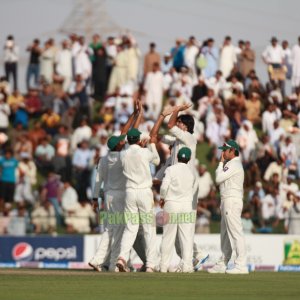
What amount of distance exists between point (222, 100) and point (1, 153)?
25.4 feet

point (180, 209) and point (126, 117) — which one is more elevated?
point (126, 117)

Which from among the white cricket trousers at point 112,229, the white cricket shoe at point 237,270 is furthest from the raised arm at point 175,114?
Result: the white cricket shoe at point 237,270

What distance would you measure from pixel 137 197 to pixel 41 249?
1203cm

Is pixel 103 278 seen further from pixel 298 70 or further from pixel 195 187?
pixel 298 70

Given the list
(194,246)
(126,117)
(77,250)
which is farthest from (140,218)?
(126,117)

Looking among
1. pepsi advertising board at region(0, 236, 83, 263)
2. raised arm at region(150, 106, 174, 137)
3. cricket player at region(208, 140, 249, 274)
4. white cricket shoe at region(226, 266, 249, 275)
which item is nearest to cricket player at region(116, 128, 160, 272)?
raised arm at region(150, 106, 174, 137)

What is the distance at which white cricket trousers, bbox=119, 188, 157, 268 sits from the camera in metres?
23.3

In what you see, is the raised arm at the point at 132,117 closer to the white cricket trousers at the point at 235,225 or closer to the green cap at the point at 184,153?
the green cap at the point at 184,153

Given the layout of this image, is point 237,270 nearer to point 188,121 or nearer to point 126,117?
point 188,121

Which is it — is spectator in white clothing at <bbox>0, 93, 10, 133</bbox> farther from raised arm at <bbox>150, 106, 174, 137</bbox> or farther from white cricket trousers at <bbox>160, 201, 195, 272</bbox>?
white cricket trousers at <bbox>160, 201, 195, 272</bbox>

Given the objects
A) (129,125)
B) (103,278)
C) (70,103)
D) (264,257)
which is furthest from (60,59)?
(103,278)

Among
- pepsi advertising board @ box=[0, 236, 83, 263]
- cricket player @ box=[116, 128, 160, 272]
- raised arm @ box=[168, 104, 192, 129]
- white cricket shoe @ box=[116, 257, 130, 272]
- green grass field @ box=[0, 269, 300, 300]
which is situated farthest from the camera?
pepsi advertising board @ box=[0, 236, 83, 263]

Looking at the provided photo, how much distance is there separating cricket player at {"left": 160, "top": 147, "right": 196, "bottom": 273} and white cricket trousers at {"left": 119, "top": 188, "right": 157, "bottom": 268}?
25cm

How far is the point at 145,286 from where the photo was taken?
1888 cm
